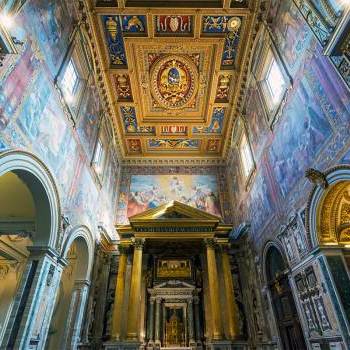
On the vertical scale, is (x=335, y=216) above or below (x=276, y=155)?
→ below

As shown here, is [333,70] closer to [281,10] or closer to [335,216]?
[335,216]

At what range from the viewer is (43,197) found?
7.43m

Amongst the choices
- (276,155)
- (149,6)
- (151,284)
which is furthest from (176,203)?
(149,6)

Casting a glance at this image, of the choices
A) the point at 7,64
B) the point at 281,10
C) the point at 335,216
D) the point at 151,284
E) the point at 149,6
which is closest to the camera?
the point at 7,64

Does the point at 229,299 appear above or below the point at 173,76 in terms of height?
below

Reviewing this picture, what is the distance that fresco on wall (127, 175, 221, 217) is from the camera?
15.8 meters

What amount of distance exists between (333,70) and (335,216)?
356cm

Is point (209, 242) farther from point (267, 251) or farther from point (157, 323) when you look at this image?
point (157, 323)

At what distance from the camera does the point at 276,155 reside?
9.30m

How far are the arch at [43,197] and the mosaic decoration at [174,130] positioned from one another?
9.26 m

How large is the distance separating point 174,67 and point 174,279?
10.6m

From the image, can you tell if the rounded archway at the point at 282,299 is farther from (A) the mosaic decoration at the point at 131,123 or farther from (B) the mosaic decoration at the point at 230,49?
(A) the mosaic decoration at the point at 131,123

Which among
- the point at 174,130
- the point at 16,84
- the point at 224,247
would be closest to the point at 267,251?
the point at 224,247

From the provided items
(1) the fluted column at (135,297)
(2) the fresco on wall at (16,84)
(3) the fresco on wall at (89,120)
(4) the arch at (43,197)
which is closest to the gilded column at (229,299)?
(1) the fluted column at (135,297)
